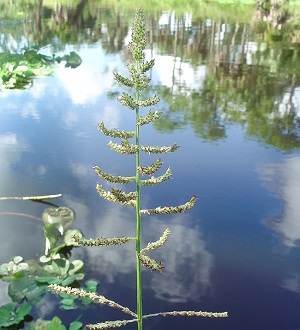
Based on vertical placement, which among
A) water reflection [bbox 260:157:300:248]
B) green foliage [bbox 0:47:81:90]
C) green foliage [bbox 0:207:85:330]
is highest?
green foliage [bbox 0:47:81:90]

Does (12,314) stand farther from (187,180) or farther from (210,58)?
(210,58)

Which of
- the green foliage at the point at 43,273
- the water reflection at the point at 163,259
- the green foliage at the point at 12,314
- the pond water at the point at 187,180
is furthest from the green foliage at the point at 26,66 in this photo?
the green foliage at the point at 12,314

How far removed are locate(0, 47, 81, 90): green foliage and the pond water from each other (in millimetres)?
477

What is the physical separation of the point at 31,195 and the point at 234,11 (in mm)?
35808

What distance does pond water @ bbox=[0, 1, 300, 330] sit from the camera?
5.56 meters

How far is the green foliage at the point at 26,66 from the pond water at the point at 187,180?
477 mm

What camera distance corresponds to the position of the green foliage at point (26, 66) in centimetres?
1480

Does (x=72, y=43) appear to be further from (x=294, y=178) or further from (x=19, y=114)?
(x=294, y=178)

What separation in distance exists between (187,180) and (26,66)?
31.3 ft

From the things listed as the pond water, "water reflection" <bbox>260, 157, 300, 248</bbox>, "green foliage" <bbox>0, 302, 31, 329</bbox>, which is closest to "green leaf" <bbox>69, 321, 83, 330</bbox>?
the pond water

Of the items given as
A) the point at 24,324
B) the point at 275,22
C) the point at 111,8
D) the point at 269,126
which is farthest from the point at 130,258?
the point at 111,8

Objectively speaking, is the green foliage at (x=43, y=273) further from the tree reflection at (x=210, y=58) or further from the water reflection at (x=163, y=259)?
the tree reflection at (x=210, y=58)

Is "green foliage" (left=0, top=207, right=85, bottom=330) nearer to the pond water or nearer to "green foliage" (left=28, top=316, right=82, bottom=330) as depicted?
"green foliage" (left=28, top=316, right=82, bottom=330)

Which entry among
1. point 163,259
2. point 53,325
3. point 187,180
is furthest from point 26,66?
point 53,325
